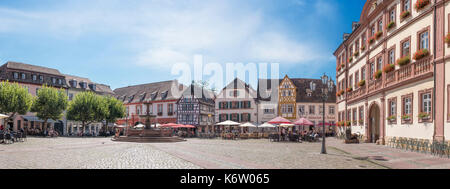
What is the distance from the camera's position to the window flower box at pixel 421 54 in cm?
1898

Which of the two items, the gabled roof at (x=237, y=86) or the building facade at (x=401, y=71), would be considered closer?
the building facade at (x=401, y=71)

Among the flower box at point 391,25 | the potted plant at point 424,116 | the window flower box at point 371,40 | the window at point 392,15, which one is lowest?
the potted plant at point 424,116

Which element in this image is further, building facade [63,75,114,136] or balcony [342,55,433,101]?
building facade [63,75,114,136]

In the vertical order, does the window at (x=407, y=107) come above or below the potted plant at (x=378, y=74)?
below

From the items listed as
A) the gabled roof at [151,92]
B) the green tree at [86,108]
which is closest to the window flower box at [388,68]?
the green tree at [86,108]

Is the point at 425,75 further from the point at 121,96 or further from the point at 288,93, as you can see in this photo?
the point at 121,96

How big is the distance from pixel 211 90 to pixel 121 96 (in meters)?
20.4

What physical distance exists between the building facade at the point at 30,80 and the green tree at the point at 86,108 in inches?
175

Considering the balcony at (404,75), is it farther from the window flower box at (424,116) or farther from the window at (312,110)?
the window at (312,110)

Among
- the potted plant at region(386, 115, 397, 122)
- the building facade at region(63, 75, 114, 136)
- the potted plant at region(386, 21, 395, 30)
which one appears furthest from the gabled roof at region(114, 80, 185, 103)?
the potted plant at region(386, 21, 395, 30)

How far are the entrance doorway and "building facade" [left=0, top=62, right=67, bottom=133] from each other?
144 feet

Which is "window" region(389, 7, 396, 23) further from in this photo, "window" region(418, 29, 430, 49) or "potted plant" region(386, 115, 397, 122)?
"potted plant" region(386, 115, 397, 122)

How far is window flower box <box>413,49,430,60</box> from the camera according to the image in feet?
62.3
